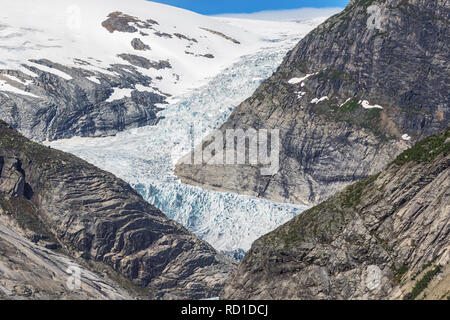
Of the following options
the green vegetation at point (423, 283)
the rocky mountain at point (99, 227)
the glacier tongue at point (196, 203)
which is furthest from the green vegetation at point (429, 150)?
the glacier tongue at point (196, 203)

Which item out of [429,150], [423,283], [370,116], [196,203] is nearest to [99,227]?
[196,203]

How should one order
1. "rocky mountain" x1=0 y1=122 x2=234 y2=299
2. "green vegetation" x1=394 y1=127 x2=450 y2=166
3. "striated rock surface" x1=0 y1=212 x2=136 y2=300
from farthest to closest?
"rocky mountain" x1=0 y1=122 x2=234 y2=299, "striated rock surface" x1=0 y1=212 x2=136 y2=300, "green vegetation" x1=394 y1=127 x2=450 y2=166

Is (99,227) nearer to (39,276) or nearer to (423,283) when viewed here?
(39,276)

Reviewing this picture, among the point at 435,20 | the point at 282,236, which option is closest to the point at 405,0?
the point at 435,20

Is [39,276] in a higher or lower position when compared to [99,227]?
higher

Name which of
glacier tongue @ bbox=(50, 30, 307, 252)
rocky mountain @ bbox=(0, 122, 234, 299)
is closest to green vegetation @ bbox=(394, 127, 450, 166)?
rocky mountain @ bbox=(0, 122, 234, 299)

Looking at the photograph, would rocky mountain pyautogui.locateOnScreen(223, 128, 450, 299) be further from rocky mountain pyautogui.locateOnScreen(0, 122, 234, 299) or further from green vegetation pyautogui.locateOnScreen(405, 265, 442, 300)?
rocky mountain pyautogui.locateOnScreen(0, 122, 234, 299)
